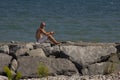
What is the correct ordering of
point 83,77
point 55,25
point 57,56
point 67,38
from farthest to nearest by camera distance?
point 55,25, point 67,38, point 57,56, point 83,77

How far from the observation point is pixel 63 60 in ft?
35.3

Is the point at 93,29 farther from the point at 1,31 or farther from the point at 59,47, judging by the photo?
the point at 59,47

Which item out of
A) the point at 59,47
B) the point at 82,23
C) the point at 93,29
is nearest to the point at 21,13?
the point at 82,23

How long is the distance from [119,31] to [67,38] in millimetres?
2798

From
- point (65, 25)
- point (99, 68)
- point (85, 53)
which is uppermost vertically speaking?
point (85, 53)

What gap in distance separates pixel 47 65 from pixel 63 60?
1.27 feet

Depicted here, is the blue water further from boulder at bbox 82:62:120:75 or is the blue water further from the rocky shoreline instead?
boulder at bbox 82:62:120:75

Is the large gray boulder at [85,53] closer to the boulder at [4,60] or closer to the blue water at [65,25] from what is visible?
the boulder at [4,60]

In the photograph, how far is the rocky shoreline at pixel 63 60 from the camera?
418 inches

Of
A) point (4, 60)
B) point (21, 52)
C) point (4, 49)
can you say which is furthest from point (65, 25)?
point (4, 60)

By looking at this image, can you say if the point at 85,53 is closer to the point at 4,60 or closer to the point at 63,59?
the point at 63,59

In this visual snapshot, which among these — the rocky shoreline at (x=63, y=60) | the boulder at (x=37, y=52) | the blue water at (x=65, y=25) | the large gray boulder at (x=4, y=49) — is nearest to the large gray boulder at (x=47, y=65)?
the rocky shoreline at (x=63, y=60)

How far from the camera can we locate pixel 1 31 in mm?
21000

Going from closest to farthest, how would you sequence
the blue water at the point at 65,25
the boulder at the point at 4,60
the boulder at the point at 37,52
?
the boulder at the point at 4,60
the boulder at the point at 37,52
the blue water at the point at 65,25
